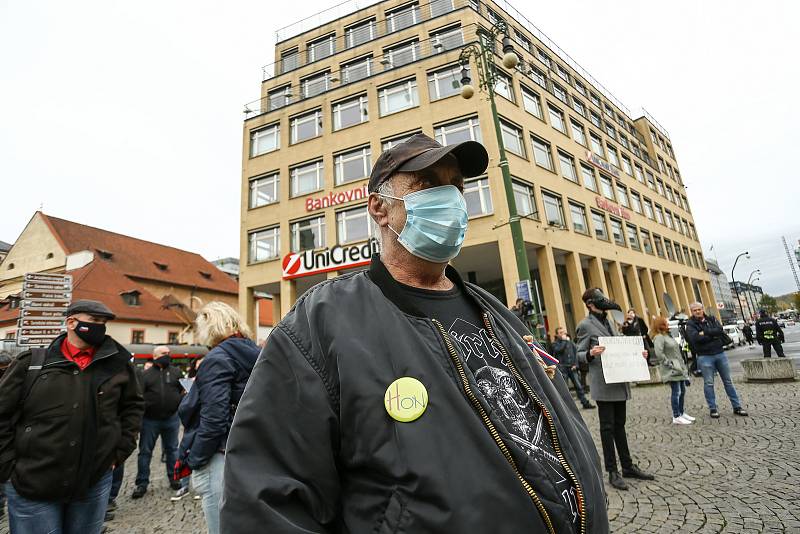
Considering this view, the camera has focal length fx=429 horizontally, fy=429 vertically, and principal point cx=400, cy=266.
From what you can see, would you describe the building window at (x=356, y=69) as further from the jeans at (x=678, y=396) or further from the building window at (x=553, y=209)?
the jeans at (x=678, y=396)

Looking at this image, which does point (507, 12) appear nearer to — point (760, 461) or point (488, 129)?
point (488, 129)

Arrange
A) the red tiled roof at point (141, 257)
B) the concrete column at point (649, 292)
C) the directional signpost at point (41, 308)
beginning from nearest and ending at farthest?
the directional signpost at point (41, 308)
the concrete column at point (649, 292)
the red tiled roof at point (141, 257)

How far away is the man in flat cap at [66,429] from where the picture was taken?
9.20ft

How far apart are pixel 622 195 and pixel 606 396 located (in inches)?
1133

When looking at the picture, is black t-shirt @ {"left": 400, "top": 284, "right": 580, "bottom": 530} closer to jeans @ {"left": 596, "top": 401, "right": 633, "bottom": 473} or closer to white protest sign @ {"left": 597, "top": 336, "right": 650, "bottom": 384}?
white protest sign @ {"left": 597, "top": 336, "right": 650, "bottom": 384}

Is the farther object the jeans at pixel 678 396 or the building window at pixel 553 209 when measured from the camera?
the building window at pixel 553 209

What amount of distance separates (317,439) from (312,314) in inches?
14.8

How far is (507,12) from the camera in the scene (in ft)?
87.6

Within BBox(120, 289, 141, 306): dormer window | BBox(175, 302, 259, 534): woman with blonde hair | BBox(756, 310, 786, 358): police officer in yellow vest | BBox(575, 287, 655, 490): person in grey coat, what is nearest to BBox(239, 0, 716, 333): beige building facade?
BBox(756, 310, 786, 358): police officer in yellow vest

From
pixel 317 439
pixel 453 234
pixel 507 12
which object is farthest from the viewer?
pixel 507 12

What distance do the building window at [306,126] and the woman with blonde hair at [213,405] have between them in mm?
21713

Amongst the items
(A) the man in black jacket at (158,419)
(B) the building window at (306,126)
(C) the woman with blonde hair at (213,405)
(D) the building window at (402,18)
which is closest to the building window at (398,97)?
(B) the building window at (306,126)

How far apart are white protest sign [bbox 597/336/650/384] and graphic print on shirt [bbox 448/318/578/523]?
3.94 m

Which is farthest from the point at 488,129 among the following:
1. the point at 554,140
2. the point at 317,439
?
the point at 317,439
